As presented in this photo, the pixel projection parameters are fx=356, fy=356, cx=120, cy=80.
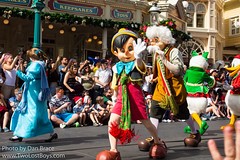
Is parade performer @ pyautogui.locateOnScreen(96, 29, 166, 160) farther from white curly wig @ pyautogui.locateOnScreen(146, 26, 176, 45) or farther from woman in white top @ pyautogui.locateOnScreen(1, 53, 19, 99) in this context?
woman in white top @ pyautogui.locateOnScreen(1, 53, 19, 99)

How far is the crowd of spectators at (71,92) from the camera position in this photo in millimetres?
8617

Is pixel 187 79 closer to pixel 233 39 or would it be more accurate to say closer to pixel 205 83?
pixel 205 83

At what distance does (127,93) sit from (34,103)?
2177 mm

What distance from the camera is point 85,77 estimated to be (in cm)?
1055

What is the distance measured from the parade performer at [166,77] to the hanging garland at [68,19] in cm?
A: 937

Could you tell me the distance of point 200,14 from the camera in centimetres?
3130

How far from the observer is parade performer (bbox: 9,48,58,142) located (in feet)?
19.2

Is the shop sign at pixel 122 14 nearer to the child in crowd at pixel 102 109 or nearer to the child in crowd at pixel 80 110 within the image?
the child in crowd at pixel 102 109

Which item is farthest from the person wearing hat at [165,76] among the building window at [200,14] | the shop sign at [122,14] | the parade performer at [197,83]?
the building window at [200,14]

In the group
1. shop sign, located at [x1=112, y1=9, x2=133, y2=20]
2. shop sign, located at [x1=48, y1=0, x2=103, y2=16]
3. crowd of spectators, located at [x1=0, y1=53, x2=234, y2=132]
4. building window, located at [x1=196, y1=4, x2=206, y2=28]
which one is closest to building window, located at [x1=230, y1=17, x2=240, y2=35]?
building window, located at [x1=196, y1=4, x2=206, y2=28]

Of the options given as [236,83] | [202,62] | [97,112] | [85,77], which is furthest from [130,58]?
[85,77]

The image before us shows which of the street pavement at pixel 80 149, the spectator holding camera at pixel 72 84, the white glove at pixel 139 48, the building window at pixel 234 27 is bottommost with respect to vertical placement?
the street pavement at pixel 80 149

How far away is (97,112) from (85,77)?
1438mm

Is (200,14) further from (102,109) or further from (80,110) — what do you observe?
(80,110)
